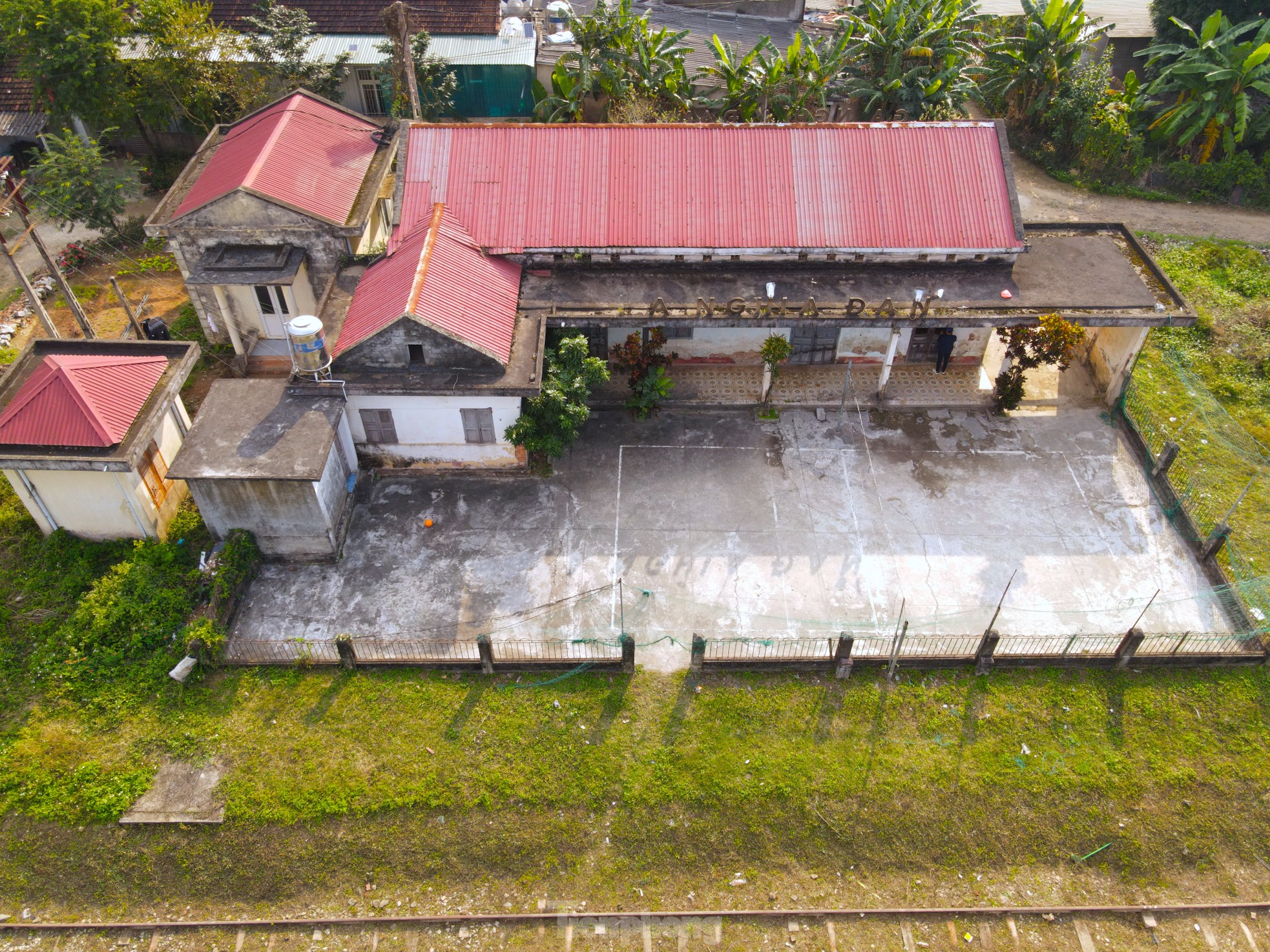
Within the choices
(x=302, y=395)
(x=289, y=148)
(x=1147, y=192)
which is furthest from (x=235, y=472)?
(x=1147, y=192)

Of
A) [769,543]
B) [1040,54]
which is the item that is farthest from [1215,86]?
[769,543]

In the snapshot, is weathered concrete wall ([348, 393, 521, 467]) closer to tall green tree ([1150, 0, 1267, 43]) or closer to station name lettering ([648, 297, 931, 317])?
station name lettering ([648, 297, 931, 317])

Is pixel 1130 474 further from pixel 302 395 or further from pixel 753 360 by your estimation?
pixel 302 395

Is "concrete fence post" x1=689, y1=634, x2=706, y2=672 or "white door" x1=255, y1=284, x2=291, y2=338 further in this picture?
"white door" x1=255, y1=284, x2=291, y2=338

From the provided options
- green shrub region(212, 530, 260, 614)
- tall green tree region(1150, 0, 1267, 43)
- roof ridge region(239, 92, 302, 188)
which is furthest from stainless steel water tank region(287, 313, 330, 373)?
tall green tree region(1150, 0, 1267, 43)

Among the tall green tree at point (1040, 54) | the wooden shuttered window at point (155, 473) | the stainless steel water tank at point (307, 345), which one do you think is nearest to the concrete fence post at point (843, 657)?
the stainless steel water tank at point (307, 345)

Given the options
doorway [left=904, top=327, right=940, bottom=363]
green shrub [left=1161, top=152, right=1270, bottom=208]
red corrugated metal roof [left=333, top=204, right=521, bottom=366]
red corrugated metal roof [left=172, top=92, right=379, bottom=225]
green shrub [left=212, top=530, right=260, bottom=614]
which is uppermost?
red corrugated metal roof [left=172, top=92, right=379, bottom=225]
